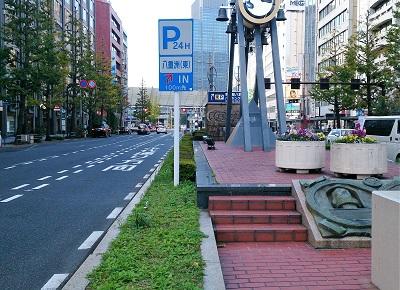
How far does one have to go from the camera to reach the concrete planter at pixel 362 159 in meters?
9.56

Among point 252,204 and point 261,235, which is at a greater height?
point 252,204

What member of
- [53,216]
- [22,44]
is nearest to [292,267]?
[53,216]

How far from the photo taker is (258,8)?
21188 millimetres

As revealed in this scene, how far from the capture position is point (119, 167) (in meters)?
19.4

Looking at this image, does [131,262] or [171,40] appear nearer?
[131,262]

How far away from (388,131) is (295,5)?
89.1m

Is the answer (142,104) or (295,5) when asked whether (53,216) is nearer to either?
(295,5)

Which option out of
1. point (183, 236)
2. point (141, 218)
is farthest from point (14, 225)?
point (183, 236)

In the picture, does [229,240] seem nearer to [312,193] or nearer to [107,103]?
[312,193]

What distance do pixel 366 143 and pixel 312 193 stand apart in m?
2.72

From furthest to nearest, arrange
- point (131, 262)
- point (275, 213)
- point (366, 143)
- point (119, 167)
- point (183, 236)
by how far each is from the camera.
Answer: point (119, 167), point (366, 143), point (275, 213), point (183, 236), point (131, 262)

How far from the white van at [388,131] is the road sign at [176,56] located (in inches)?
410

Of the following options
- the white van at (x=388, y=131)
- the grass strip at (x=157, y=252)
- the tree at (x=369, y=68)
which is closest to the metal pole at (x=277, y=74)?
the white van at (x=388, y=131)

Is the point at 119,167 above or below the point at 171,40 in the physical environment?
below
